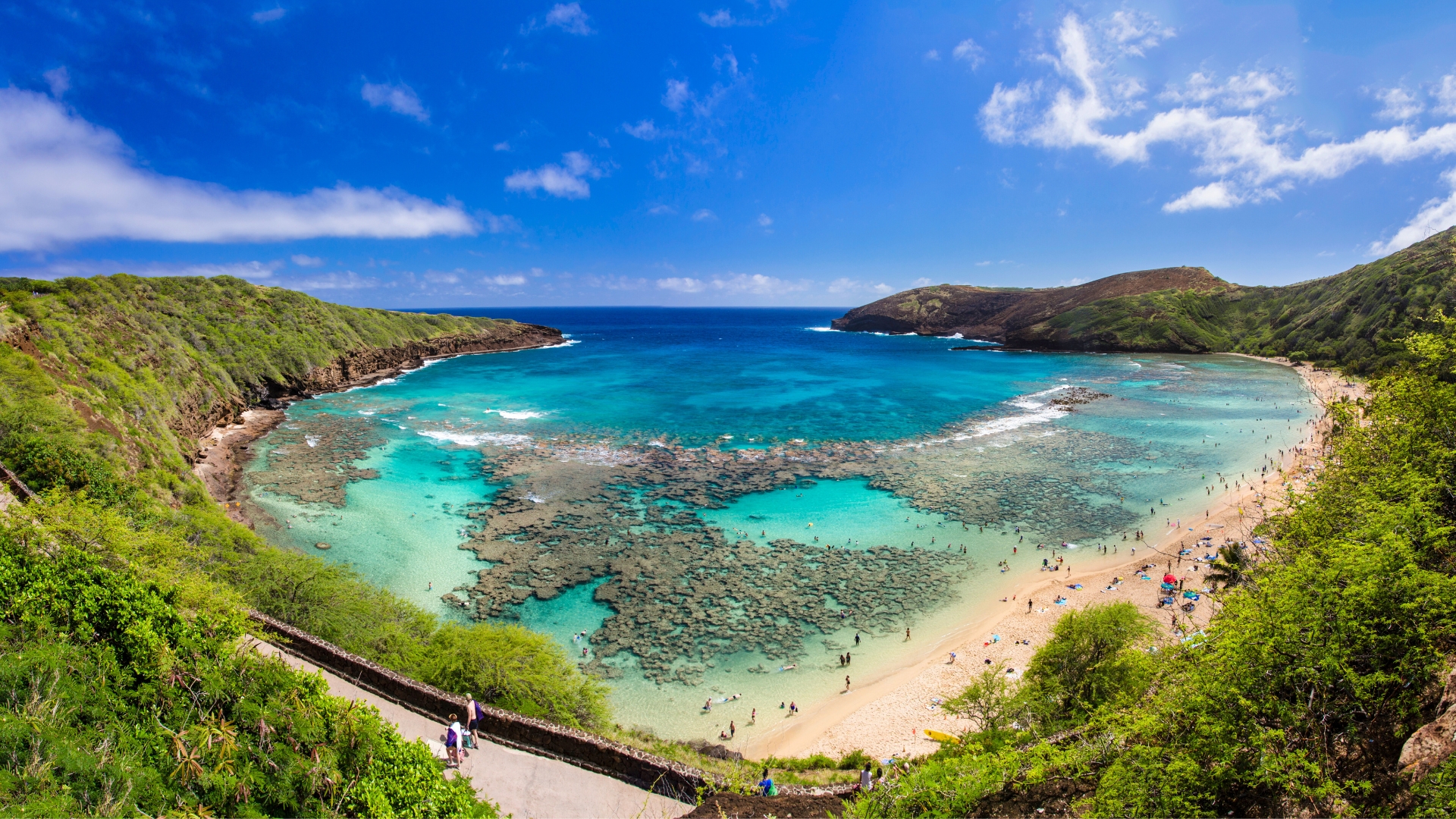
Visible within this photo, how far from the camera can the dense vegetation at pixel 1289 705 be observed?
31.7 ft

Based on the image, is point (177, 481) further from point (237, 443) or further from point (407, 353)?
point (407, 353)

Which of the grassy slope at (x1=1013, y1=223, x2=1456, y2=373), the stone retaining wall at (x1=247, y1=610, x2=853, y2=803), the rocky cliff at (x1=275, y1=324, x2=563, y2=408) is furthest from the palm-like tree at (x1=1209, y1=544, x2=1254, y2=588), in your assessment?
the rocky cliff at (x1=275, y1=324, x2=563, y2=408)

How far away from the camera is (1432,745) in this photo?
8.55 meters

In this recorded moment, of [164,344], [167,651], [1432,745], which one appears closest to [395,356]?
[164,344]

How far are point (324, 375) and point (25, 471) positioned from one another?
61836mm

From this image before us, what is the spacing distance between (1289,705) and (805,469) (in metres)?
36.6

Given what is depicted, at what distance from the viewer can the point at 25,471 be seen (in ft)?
75.5

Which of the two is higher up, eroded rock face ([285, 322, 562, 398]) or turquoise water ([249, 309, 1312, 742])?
eroded rock face ([285, 322, 562, 398])

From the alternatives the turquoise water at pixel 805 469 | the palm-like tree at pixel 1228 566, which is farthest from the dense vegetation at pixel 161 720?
the palm-like tree at pixel 1228 566

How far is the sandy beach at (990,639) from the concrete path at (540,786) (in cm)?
805

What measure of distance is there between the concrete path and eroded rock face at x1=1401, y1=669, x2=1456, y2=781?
12.8m

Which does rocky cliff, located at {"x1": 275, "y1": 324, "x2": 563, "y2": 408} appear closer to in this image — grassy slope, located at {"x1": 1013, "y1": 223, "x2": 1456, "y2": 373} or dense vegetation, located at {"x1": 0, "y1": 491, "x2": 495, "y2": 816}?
dense vegetation, located at {"x1": 0, "y1": 491, "x2": 495, "y2": 816}

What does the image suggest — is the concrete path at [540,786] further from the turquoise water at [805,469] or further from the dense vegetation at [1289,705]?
the turquoise water at [805,469]

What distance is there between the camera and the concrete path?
13.0 m
